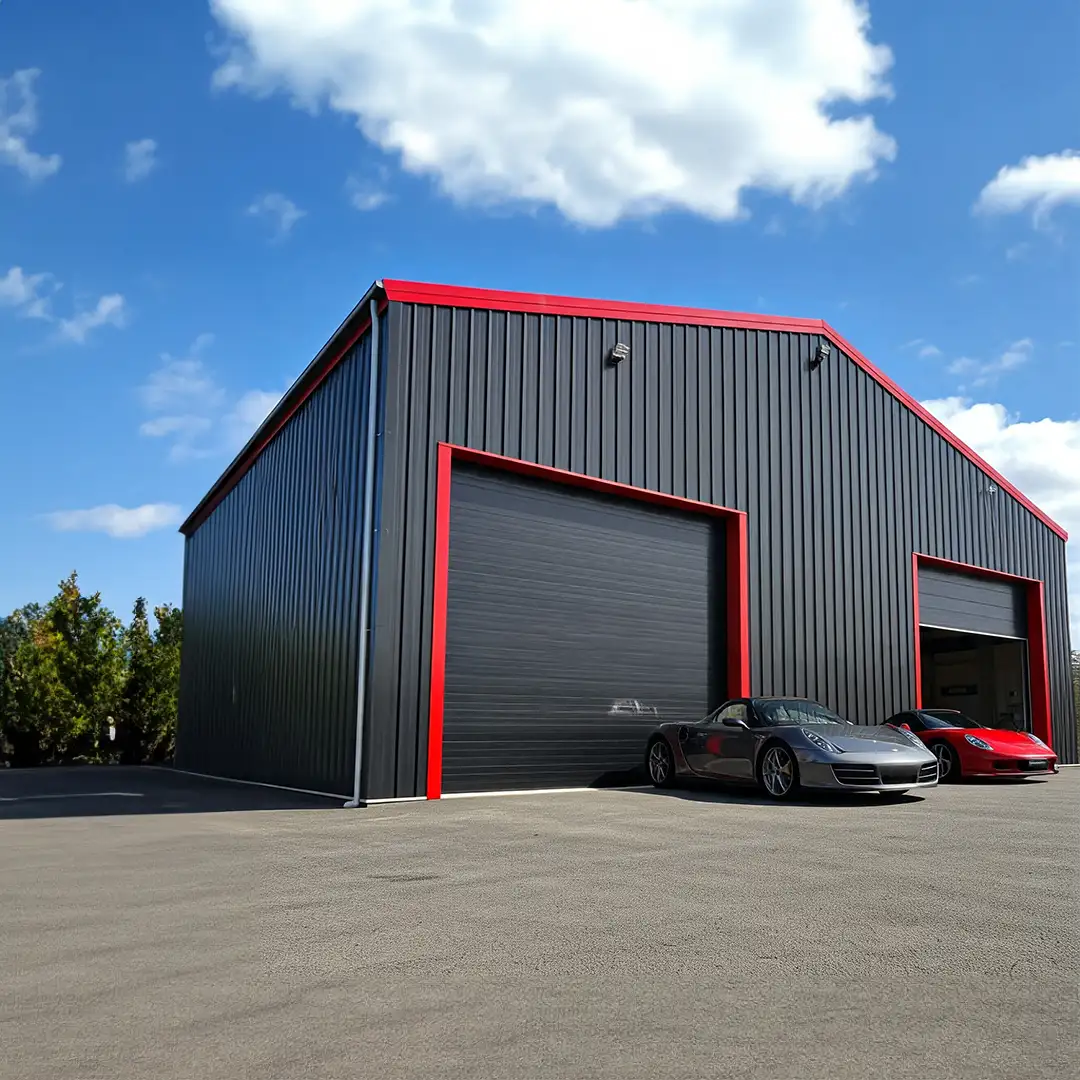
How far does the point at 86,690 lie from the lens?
31.6 meters

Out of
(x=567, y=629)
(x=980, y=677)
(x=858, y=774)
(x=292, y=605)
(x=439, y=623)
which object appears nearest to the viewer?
(x=858, y=774)

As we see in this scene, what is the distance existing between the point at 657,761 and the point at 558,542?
10.2 feet

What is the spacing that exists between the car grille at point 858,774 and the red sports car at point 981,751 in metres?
4.53

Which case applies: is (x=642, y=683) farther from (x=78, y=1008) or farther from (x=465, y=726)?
(x=78, y=1008)

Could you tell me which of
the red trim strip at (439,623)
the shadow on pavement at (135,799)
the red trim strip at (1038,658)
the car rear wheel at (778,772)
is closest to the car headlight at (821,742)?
the car rear wheel at (778,772)

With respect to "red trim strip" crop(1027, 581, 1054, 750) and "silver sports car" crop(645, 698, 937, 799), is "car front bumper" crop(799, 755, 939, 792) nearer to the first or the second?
"silver sports car" crop(645, 698, 937, 799)

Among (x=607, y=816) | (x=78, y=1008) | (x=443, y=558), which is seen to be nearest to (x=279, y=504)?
(x=443, y=558)

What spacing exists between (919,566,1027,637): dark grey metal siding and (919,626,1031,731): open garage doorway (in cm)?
50

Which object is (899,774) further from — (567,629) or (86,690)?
(86,690)

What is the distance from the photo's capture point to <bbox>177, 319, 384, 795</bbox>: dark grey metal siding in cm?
1279

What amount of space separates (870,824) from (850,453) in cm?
1113

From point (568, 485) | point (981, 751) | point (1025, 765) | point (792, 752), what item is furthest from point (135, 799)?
point (1025, 765)

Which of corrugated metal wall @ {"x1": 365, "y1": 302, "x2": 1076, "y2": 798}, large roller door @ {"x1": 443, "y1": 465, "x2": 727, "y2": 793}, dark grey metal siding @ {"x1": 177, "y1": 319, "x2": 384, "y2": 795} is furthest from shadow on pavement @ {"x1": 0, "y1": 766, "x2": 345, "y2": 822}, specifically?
A: large roller door @ {"x1": 443, "y1": 465, "x2": 727, "y2": 793}

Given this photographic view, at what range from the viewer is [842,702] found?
17344 millimetres
